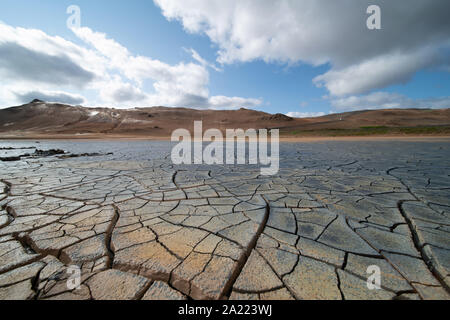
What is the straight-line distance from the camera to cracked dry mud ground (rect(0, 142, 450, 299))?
3.67 ft

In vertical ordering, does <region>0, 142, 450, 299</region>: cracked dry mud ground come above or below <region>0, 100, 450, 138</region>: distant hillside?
below

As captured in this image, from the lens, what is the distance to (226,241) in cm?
156

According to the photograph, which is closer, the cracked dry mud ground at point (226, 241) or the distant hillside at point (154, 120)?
the cracked dry mud ground at point (226, 241)

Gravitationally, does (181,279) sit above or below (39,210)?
below

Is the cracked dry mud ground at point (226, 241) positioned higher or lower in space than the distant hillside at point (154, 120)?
lower

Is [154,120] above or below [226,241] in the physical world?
above

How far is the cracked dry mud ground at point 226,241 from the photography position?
1.12 meters

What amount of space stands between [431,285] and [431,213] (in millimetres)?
1374

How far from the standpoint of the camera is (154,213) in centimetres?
208

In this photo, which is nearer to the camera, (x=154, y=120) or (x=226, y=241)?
(x=226, y=241)

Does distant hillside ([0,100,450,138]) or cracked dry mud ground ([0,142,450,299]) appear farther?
distant hillside ([0,100,450,138])

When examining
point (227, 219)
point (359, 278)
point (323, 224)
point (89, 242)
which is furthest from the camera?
point (227, 219)
